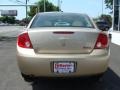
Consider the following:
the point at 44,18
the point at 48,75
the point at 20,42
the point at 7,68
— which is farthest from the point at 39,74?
the point at 7,68

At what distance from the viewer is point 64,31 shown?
6.85 m

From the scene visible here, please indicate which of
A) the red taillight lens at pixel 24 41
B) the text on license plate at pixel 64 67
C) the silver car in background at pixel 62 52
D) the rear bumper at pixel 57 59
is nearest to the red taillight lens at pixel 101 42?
the silver car in background at pixel 62 52

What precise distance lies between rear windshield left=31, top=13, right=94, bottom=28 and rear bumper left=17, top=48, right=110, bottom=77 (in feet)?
3.14

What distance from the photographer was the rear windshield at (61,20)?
769cm

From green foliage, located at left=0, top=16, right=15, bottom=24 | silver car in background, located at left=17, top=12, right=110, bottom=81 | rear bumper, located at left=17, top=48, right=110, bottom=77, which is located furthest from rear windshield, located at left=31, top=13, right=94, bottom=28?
green foliage, located at left=0, top=16, right=15, bottom=24

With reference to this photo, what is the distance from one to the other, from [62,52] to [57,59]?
0.58 feet

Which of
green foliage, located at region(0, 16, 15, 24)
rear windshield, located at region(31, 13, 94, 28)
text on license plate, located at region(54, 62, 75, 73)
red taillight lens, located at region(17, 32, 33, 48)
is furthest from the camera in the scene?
green foliage, located at region(0, 16, 15, 24)

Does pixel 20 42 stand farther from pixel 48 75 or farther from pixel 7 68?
pixel 7 68

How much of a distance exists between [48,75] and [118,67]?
4.32 m

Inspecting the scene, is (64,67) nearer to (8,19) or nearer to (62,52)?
(62,52)

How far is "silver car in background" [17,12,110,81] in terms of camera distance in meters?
6.74

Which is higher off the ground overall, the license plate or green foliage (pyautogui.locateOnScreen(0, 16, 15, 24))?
the license plate

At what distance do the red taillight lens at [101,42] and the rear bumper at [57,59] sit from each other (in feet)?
0.35

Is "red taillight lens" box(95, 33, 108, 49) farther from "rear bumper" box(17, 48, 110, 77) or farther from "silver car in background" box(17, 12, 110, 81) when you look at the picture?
"rear bumper" box(17, 48, 110, 77)
